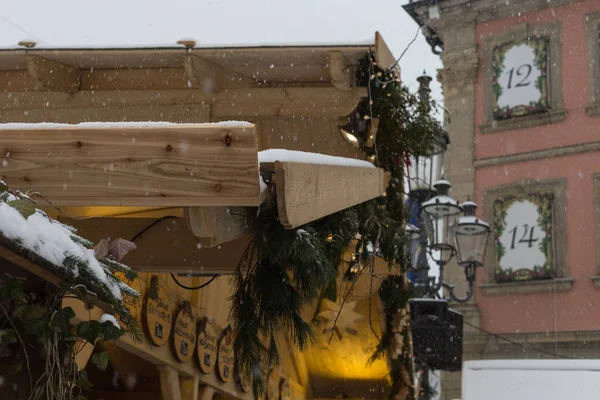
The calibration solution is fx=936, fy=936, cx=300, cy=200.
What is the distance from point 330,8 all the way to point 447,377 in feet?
239

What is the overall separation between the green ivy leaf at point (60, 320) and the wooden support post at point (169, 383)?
2.46 meters

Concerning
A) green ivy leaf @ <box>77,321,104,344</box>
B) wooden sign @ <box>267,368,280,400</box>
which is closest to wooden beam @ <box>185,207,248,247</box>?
green ivy leaf @ <box>77,321,104,344</box>

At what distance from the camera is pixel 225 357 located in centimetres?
543

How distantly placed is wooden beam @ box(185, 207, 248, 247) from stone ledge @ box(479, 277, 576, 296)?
13052 millimetres

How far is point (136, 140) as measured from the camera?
8.01 ft

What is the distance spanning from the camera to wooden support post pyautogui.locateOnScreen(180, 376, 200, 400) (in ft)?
16.3

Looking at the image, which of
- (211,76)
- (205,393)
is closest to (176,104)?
Answer: (211,76)

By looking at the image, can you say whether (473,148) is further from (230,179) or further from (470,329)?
(230,179)

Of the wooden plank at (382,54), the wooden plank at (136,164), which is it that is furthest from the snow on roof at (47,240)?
the wooden plank at (382,54)

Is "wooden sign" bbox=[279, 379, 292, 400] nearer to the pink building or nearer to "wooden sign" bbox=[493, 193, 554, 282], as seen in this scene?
the pink building

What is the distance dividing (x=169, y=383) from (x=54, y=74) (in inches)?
69.6

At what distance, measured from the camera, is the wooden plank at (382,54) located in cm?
462

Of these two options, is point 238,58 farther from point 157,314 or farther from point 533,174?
point 533,174

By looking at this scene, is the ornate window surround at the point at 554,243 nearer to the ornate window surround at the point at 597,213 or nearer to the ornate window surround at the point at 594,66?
the ornate window surround at the point at 597,213
